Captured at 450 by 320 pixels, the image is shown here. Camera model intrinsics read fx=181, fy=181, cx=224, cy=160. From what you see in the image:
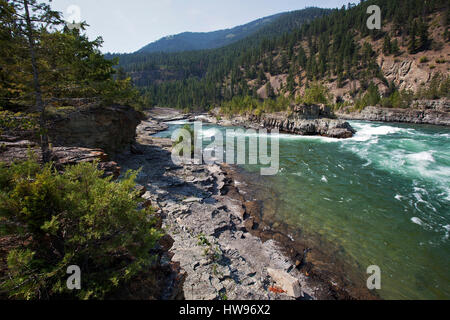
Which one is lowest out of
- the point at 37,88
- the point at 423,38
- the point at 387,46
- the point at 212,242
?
the point at 212,242

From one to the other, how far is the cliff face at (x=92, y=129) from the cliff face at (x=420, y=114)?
6767 cm

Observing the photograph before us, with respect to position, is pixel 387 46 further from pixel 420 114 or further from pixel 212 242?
pixel 212 242

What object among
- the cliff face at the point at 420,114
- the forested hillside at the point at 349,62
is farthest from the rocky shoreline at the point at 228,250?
the forested hillside at the point at 349,62

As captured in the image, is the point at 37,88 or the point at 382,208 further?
the point at 382,208

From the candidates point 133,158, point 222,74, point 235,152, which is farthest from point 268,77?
point 133,158

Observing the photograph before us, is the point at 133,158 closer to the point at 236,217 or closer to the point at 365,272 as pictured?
the point at 236,217

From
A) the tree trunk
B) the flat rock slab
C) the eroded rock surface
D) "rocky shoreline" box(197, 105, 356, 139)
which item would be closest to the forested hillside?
"rocky shoreline" box(197, 105, 356, 139)

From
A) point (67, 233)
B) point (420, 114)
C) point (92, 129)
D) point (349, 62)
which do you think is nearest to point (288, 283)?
point (67, 233)

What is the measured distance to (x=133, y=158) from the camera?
18141 millimetres

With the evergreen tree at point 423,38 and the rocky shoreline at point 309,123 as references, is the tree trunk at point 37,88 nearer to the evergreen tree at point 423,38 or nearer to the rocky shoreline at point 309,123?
the rocky shoreline at point 309,123

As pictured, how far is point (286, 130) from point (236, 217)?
133ft

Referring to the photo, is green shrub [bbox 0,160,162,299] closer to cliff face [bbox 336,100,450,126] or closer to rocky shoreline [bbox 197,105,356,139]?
rocky shoreline [bbox 197,105,356,139]

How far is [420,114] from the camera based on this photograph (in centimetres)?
4788

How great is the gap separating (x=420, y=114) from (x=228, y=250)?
67341mm
